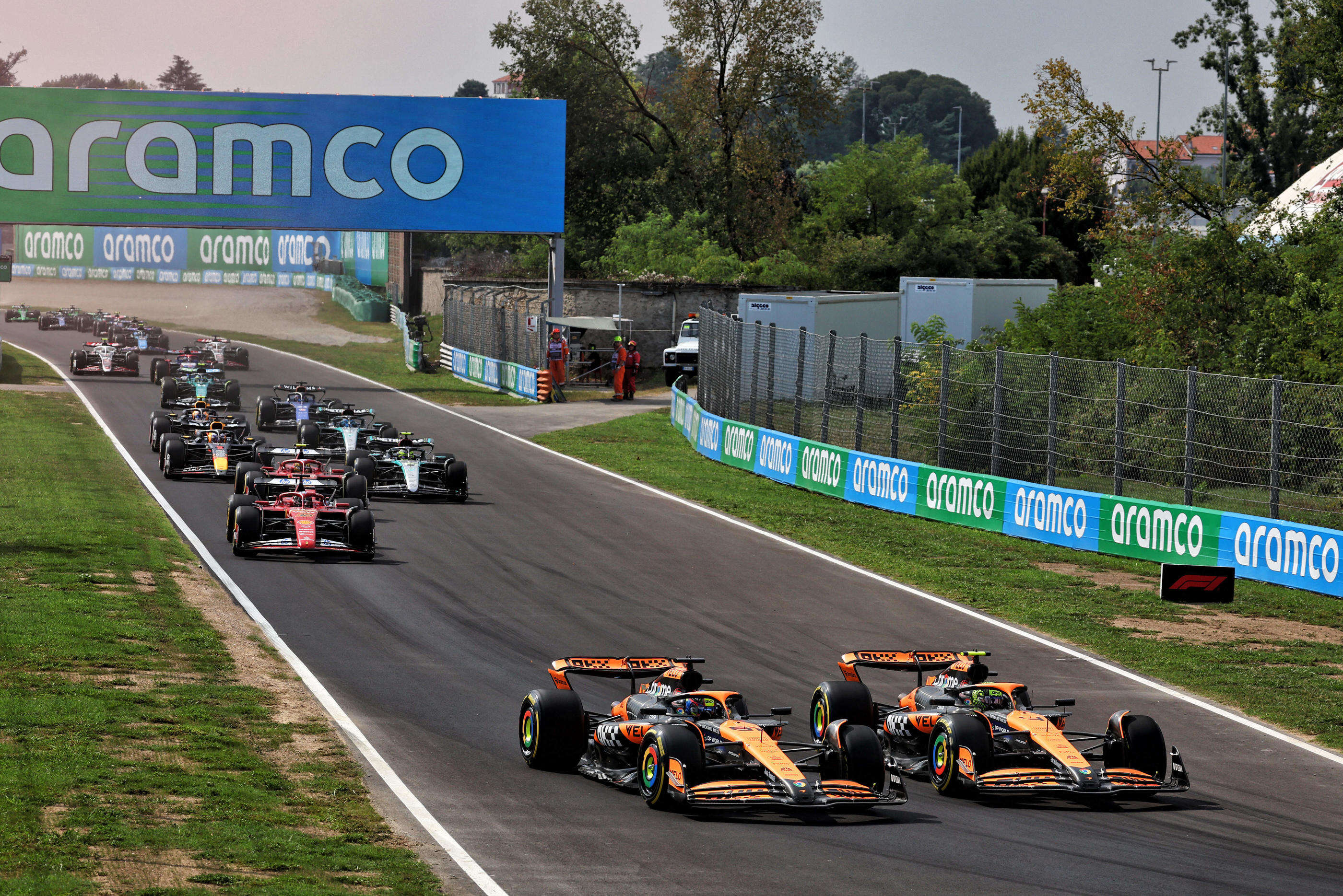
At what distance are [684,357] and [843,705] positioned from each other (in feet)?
129

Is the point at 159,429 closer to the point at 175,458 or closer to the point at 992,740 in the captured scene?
the point at 175,458

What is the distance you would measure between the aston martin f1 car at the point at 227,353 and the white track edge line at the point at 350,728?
82.8 feet

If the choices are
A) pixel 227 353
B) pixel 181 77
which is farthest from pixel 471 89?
pixel 227 353

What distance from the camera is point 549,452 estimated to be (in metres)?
34.7

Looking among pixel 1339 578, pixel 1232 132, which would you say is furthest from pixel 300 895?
pixel 1232 132

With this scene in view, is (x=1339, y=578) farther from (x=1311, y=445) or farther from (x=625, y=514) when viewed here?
(x=625, y=514)

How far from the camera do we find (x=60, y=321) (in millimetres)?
64875

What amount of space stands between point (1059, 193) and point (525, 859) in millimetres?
75428

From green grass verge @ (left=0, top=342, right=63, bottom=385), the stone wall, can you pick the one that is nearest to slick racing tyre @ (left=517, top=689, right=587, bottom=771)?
green grass verge @ (left=0, top=342, right=63, bottom=385)

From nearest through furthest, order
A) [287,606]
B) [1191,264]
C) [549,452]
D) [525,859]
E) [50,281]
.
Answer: [525,859]
[287,606]
[1191,264]
[549,452]
[50,281]

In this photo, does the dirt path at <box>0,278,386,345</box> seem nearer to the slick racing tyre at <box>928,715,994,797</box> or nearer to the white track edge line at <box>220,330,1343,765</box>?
the white track edge line at <box>220,330,1343,765</box>

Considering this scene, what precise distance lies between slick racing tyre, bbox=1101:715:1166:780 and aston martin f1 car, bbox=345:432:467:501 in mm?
16555

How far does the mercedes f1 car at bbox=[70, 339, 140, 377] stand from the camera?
4731cm

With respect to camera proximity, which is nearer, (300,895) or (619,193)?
(300,895)
